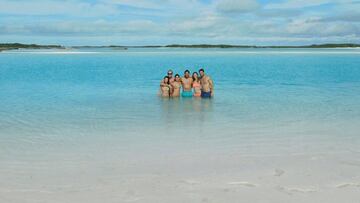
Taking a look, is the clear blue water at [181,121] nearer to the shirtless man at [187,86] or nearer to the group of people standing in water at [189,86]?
the group of people standing in water at [189,86]

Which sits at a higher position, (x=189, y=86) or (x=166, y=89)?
(x=189, y=86)

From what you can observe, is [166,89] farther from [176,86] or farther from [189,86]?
[189,86]

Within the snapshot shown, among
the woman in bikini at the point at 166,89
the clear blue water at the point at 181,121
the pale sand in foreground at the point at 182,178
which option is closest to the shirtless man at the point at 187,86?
the woman in bikini at the point at 166,89

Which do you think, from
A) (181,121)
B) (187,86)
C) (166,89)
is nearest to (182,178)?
(181,121)

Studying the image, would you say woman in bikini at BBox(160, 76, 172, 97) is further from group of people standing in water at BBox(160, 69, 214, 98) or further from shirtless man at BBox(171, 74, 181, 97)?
shirtless man at BBox(171, 74, 181, 97)

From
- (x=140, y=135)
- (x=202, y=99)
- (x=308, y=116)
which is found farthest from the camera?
(x=202, y=99)

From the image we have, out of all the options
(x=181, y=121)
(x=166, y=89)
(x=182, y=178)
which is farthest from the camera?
(x=166, y=89)

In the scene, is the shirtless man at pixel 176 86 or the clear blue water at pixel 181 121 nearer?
the clear blue water at pixel 181 121

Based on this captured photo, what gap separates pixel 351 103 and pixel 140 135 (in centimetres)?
767

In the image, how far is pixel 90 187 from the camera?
17.9 ft

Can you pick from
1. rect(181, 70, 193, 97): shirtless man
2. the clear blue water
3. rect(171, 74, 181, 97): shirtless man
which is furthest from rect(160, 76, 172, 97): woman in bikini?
rect(181, 70, 193, 97): shirtless man

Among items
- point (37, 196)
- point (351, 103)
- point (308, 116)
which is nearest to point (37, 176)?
point (37, 196)

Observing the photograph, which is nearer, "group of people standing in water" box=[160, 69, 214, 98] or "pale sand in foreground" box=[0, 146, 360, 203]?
"pale sand in foreground" box=[0, 146, 360, 203]

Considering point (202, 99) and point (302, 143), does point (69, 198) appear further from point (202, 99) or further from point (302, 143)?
point (202, 99)
